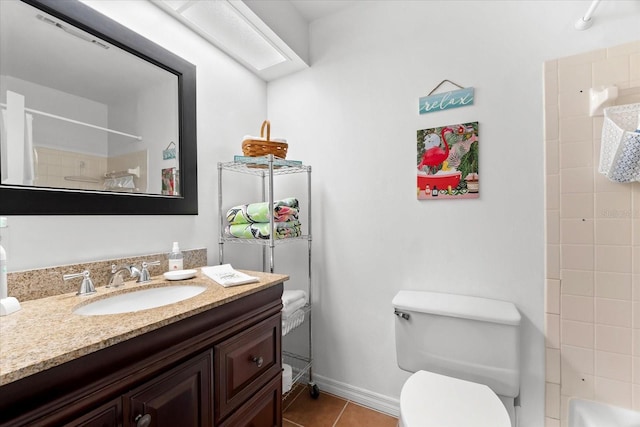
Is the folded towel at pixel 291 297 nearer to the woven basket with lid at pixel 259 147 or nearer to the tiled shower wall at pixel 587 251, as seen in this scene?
the woven basket with lid at pixel 259 147

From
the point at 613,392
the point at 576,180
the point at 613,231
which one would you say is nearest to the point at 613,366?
the point at 613,392

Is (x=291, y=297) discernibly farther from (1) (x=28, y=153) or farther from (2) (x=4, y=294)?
(1) (x=28, y=153)

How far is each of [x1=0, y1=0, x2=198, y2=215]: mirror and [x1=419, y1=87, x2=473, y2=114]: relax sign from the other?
50.3 inches

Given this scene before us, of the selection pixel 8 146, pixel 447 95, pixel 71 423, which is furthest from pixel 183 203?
pixel 447 95

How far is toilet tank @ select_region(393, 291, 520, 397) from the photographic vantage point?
1131 mm

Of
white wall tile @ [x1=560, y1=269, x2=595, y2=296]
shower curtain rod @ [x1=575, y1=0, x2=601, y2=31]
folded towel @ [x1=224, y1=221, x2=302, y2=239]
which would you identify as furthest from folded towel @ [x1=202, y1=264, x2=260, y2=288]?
shower curtain rod @ [x1=575, y1=0, x2=601, y2=31]

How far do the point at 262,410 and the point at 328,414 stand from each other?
67 centimetres

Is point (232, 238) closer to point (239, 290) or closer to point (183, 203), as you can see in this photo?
point (183, 203)

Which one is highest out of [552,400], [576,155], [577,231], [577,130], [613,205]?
[577,130]

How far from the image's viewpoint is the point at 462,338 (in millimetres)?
1203

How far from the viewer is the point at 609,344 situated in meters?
1.13

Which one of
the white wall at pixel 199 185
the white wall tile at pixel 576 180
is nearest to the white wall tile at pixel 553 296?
the white wall tile at pixel 576 180

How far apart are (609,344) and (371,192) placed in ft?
4.04

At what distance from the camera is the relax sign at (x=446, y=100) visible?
54.1 inches
